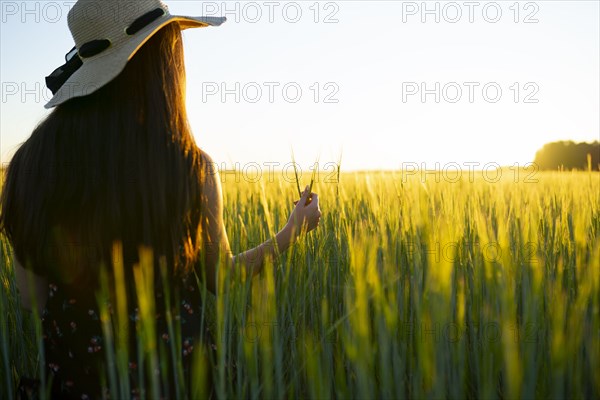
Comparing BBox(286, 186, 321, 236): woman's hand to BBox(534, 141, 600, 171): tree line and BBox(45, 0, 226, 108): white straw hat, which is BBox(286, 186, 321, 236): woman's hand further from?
BBox(534, 141, 600, 171): tree line

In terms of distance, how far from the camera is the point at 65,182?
40.6 inches

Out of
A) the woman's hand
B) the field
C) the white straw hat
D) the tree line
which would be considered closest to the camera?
the field

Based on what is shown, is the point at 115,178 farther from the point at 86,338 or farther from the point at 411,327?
the point at 411,327

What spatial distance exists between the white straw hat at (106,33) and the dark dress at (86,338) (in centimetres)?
38

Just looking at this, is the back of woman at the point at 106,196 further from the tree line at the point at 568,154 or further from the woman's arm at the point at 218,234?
the tree line at the point at 568,154

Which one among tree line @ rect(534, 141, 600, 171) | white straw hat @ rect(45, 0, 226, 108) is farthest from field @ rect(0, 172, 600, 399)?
tree line @ rect(534, 141, 600, 171)

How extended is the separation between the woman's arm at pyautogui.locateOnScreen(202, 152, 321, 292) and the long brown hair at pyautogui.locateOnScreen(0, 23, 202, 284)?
37 mm

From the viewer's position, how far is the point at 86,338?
1.08m

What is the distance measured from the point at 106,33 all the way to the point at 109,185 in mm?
303

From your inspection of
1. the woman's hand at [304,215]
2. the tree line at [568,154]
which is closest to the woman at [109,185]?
the woman's hand at [304,215]

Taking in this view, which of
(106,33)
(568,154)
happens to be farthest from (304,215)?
(568,154)

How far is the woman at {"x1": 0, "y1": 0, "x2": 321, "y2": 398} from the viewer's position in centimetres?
102

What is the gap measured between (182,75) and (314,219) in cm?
42

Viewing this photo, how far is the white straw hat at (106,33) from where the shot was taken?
40.0 inches
